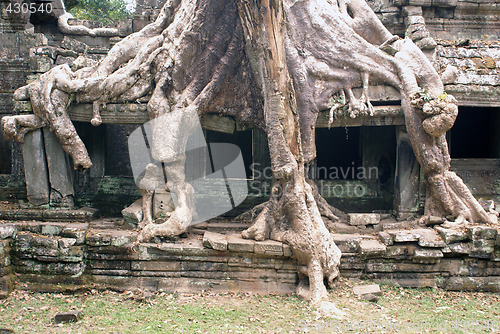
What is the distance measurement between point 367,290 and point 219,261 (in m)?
1.92

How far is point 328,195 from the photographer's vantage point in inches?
326

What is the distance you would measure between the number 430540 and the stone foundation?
5.92 meters

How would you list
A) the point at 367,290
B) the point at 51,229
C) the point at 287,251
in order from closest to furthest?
the point at 367,290, the point at 287,251, the point at 51,229

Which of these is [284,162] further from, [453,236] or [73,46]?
[73,46]

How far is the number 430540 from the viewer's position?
9.97 metres

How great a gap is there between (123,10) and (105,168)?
434 inches

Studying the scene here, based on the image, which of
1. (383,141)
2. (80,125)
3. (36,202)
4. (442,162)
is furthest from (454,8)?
(36,202)

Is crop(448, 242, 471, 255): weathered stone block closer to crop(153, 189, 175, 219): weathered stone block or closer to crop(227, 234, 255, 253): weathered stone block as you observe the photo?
crop(227, 234, 255, 253): weathered stone block

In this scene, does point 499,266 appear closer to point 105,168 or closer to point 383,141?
point 383,141

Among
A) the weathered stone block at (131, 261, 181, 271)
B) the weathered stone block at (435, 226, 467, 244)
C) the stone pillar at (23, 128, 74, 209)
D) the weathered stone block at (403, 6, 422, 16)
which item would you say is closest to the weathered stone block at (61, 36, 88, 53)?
the stone pillar at (23, 128, 74, 209)

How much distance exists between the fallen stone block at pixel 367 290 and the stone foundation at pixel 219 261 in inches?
13.3

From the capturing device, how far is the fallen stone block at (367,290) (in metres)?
5.69

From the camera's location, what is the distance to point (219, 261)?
6059 mm

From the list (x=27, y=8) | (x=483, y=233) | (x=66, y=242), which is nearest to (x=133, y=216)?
(x=66, y=242)
